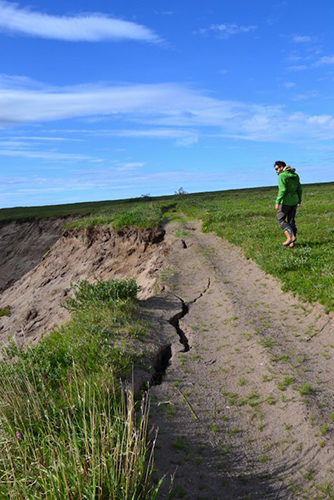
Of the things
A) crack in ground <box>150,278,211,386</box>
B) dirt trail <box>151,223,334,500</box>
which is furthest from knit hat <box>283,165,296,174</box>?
crack in ground <box>150,278,211,386</box>

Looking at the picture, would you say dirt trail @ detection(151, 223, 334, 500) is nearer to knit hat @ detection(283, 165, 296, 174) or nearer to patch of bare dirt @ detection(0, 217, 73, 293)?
knit hat @ detection(283, 165, 296, 174)

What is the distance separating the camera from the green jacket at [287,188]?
1602cm

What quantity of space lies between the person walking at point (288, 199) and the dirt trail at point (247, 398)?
3.92 meters

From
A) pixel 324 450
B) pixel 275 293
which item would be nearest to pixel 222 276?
pixel 275 293

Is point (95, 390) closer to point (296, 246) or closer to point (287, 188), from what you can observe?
point (296, 246)

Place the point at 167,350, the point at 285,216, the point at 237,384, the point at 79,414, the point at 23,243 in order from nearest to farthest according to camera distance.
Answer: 1. the point at 79,414
2. the point at 237,384
3. the point at 167,350
4. the point at 285,216
5. the point at 23,243

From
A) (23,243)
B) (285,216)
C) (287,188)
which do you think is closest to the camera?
(287,188)

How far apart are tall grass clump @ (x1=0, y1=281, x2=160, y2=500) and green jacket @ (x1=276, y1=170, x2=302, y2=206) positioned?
7729 mm

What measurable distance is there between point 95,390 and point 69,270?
2095 centimetres

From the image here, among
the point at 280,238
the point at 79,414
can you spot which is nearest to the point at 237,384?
the point at 79,414

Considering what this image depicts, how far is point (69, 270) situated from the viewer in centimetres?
2672

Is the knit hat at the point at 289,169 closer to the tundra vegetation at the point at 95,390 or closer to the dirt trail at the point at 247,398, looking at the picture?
the tundra vegetation at the point at 95,390

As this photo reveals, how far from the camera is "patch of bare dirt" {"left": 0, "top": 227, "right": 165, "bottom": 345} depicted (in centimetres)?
2047

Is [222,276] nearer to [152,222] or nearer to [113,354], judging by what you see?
[113,354]
